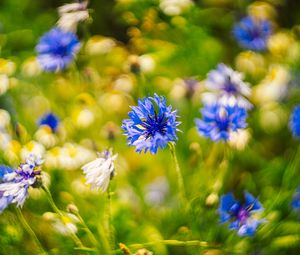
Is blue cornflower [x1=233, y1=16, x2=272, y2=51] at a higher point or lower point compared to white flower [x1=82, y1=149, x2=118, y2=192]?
higher

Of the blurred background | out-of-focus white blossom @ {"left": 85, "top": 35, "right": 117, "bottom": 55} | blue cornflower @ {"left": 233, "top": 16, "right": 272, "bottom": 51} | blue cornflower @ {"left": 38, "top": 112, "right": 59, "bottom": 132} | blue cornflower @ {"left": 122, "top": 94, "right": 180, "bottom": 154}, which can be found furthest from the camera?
blue cornflower @ {"left": 233, "top": 16, "right": 272, "bottom": 51}

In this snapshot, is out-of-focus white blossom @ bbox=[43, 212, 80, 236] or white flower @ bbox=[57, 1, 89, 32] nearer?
out-of-focus white blossom @ bbox=[43, 212, 80, 236]

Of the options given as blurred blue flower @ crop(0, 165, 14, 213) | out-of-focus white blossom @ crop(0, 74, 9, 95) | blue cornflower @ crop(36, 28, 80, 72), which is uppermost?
blue cornflower @ crop(36, 28, 80, 72)

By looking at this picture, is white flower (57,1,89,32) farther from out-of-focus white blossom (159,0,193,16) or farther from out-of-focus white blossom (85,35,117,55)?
out-of-focus white blossom (159,0,193,16)

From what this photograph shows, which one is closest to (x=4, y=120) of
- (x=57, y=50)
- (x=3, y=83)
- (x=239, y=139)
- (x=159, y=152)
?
(x=3, y=83)

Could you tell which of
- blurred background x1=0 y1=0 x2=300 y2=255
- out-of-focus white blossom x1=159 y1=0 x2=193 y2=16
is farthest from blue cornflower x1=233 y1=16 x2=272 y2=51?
out-of-focus white blossom x1=159 y1=0 x2=193 y2=16

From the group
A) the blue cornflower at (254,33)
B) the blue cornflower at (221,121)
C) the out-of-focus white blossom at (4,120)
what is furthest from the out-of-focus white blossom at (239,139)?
the out-of-focus white blossom at (4,120)
